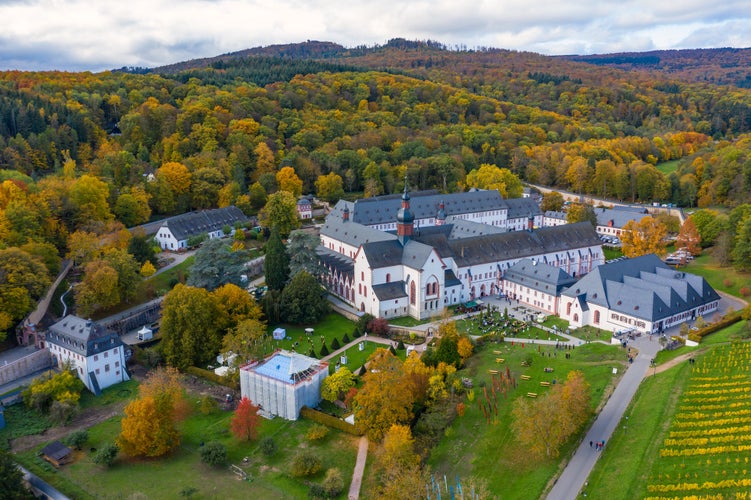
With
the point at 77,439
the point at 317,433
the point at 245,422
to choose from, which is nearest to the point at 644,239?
the point at 317,433

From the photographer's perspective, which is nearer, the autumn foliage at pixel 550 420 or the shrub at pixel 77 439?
the autumn foliage at pixel 550 420

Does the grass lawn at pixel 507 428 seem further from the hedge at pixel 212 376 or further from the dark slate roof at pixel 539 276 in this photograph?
the hedge at pixel 212 376

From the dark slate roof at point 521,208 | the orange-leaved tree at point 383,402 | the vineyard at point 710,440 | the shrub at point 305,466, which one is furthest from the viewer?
the dark slate roof at point 521,208

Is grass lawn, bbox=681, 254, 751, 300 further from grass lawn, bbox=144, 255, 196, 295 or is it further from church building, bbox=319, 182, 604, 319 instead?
grass lawn, bbox=144, 255, 196, 295

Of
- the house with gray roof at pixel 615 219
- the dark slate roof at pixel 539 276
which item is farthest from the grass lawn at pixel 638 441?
the house with gray roof at pixel 615 219

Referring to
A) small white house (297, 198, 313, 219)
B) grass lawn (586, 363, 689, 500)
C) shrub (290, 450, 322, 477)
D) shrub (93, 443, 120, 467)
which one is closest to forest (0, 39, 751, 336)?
small white house (297, 198, 313, 219)

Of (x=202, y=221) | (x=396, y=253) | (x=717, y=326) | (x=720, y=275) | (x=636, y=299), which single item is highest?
(x=202, y=221)

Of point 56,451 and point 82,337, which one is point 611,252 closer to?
point 82,337
